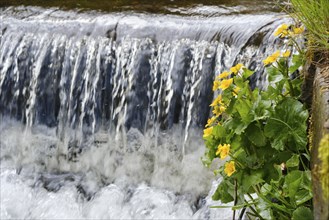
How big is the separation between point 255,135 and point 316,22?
56cm

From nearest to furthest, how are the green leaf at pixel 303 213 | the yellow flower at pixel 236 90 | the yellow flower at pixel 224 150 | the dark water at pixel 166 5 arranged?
the green leaf at pixel 303 213, the yellow flower at pixel 224 150, the yellow flower at pixel 236 90, the dark water at pixel 166 5

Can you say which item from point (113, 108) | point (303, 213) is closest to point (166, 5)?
point (113, 108)

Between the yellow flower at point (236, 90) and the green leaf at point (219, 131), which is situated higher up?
the yellow flower at point (236, 90)

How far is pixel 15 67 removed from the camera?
5.33 meters

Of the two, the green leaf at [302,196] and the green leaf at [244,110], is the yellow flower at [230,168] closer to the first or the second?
the green leaf at [244,110]

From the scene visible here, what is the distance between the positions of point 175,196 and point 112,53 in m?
1.33

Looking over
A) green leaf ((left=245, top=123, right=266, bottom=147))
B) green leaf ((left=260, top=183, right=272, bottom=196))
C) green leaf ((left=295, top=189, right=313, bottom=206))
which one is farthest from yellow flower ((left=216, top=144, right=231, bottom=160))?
green leaf ((left=295, top=189, right=313, bottom=206))

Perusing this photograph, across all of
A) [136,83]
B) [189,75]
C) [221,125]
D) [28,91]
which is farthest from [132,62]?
[221,125]

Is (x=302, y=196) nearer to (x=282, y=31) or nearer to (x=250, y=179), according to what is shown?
(x=250, y=179)

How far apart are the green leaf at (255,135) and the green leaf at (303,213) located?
373mm

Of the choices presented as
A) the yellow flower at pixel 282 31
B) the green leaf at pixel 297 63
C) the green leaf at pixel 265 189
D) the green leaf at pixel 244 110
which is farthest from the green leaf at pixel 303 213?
the yellow flower at pixel 282 31

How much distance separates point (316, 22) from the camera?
8.68 feet

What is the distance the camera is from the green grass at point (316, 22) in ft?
8.52

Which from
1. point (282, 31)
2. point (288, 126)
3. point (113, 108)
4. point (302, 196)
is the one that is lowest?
point (113, 108)
